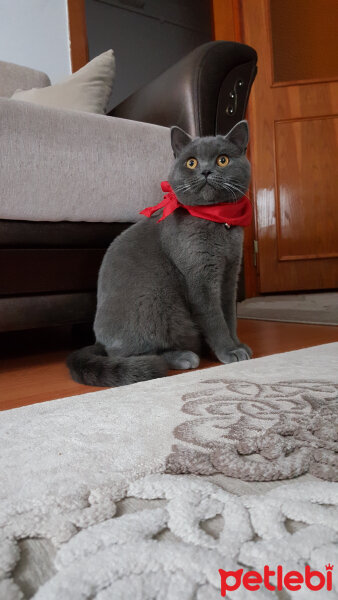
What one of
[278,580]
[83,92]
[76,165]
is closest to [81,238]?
[76,165]

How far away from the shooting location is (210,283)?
1068 mm

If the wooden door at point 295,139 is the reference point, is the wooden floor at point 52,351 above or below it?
below

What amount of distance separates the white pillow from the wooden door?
1448mm

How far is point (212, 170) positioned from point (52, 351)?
0.79m

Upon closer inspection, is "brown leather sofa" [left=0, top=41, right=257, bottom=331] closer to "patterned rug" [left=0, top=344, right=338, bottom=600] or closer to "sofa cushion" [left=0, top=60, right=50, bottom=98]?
"patterned rug" [left=0, top=344, right=338, bottom=600]

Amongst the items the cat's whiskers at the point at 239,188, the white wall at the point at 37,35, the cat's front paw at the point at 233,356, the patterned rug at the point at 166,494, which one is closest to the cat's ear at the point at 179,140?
the cat's whiskers at the point at 239,188

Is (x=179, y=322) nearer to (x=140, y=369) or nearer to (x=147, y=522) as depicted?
(x=140, y=369)

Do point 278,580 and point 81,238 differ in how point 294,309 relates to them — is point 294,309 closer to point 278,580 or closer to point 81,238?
point 81,238

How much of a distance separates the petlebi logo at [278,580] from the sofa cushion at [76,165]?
1.02 metres

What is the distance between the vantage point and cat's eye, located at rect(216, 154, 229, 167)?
105 cm

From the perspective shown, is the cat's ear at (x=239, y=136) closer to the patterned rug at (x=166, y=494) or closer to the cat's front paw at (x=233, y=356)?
the cat's front paw at (x=233, y=356)

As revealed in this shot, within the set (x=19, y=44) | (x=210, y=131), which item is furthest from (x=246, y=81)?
(x=19, y=44)

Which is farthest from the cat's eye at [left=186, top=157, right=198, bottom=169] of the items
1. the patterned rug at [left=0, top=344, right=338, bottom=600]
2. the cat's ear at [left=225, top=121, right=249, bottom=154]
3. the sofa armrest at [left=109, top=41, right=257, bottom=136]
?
the patterned rug at [left=0, top=344, right=338, bottom=600]

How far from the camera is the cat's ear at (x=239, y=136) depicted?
1.07 m
